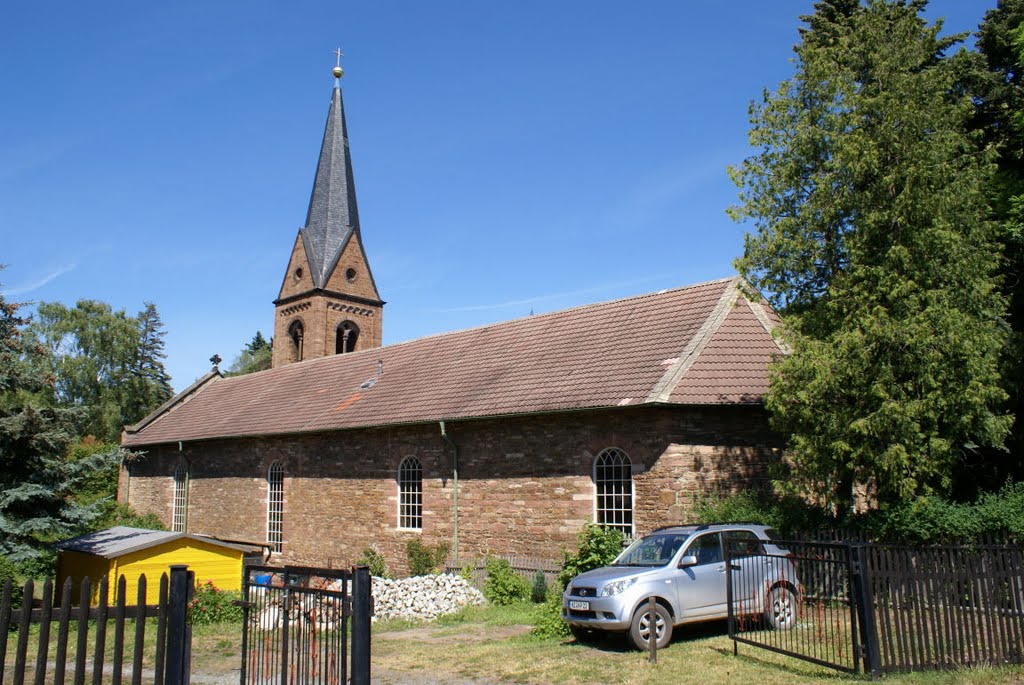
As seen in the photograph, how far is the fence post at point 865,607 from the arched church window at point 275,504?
20427 mm

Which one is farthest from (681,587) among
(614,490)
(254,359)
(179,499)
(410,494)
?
(254,359)

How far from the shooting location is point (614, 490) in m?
17.7

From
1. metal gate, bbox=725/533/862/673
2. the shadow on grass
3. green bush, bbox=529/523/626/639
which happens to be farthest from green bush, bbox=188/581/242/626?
metal gate, bbox=725/533/862/673

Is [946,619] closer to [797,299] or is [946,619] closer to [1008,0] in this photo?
[797,299]

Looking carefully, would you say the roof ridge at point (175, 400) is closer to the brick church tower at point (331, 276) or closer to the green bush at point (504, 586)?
the brick church tower at point (331, 276)

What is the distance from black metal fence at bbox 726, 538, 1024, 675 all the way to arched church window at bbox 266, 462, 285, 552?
A: 19057 mm

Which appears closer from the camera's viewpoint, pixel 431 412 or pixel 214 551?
pixel 214 551

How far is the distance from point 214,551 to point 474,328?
11.6m

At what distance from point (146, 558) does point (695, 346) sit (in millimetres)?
12258

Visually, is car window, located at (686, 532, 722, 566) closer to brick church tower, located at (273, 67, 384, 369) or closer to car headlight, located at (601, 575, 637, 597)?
car headlight, located at (601, 575, 637, 597)

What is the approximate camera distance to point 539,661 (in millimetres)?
11352

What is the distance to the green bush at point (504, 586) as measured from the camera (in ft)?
57.0

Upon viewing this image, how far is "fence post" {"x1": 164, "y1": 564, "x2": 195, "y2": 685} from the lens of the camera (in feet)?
19.4

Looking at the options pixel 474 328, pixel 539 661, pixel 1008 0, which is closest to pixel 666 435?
pixel 539 661
